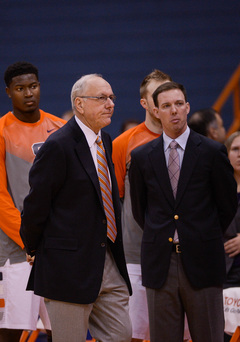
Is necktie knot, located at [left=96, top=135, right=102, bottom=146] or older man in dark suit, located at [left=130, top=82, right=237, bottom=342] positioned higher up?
necktie knot, located at [left=96, top=135, right=102, bottom=146]

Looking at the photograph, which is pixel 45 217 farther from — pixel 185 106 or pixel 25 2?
pixel 25 2

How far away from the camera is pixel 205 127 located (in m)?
5.22

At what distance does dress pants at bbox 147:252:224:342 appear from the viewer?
372cm

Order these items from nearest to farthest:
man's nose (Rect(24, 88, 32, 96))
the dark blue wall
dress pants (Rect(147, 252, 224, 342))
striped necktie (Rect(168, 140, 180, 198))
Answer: dress pants (Rect(147, 252, 224, 342)), striped necktie (Rect(168, 140, 180, 198)), man's nose (Rect(24, 88, 32, 96)), the dark blue wall

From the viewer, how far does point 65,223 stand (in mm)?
3412

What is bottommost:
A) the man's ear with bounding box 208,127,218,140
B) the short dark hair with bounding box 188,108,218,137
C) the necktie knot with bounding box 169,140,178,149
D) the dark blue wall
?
the man's ear with bounding box 208,127,218,140

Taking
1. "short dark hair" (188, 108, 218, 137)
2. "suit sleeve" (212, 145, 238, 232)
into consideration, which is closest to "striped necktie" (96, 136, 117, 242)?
"suit sleeve" (212, 145, 238, 232)

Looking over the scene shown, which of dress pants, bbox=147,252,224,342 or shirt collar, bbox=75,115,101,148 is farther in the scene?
dress pants, bbox=147,252,224,342

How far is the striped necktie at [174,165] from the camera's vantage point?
383cm

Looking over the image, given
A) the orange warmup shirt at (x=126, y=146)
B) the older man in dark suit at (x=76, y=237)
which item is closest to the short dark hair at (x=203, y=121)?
the orange warmup shirt at (x=126, y=146)

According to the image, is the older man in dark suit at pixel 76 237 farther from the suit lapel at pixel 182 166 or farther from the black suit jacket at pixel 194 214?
the suit lapel at pixel 182 166

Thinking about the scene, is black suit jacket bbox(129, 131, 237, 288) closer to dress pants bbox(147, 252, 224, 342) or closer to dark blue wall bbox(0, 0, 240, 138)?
dress pants bbox(147, 252, 224, 342)

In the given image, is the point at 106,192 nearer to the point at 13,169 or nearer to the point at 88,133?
the point at 88,133

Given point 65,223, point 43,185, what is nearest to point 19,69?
point 43,185
